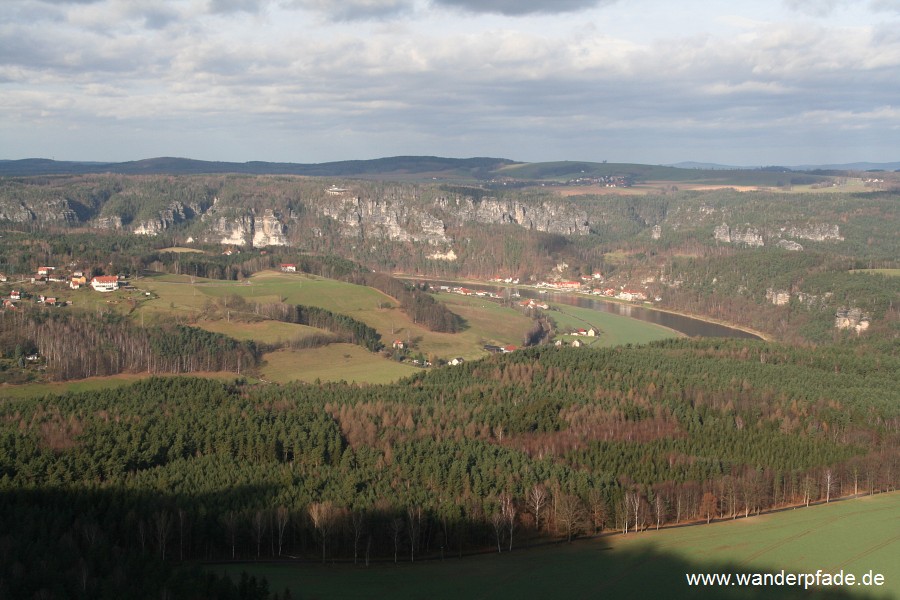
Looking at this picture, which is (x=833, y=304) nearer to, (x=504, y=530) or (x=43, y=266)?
(x=504, y=530)

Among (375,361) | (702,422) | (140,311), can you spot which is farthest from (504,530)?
(140,311)

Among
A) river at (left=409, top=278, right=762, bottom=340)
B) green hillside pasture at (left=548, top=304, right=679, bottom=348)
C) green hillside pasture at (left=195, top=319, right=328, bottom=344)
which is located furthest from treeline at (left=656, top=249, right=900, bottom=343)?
green hillside pasture at (left=195, top=319, right=328, bottom=344)

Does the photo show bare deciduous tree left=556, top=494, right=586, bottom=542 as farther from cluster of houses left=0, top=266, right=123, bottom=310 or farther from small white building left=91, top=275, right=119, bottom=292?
small white building left=91, top=275, right=119, bottom=292

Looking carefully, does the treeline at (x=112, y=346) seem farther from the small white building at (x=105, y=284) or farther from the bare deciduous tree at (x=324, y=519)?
the bare deciduous tree at (x=324, y=519)

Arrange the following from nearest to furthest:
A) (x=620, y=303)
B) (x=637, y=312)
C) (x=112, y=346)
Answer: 1. (x=112, y=346)
2. (x=637, y=312)
3. (x=620, y=303)

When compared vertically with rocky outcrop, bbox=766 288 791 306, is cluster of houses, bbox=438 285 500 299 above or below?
below

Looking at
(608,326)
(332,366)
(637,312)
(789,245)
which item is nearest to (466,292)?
(637,312)

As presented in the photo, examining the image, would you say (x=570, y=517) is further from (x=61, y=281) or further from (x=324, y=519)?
(x=61, y=281)
